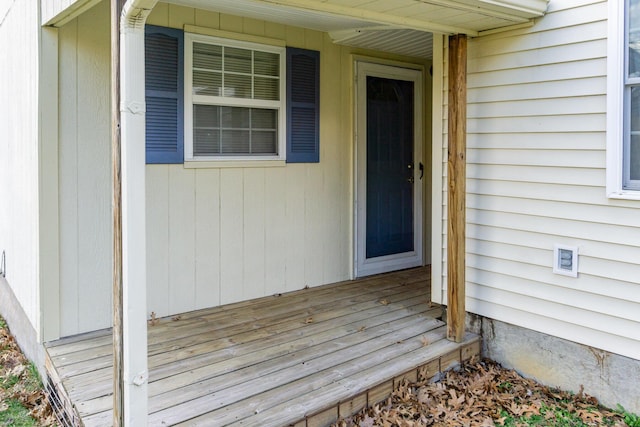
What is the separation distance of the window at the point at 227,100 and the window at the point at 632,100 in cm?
256

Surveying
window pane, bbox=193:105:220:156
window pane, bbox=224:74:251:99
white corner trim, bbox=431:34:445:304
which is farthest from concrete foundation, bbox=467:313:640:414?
window pane, bbox=224:74:251:99

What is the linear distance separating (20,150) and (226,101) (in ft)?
5.41

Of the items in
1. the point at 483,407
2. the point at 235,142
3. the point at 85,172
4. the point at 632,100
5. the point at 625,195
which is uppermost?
A: the point at 632,100

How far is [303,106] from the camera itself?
468cm

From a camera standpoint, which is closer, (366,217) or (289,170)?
(289,170)

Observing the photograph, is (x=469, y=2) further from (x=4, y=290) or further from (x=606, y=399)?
(x=4, y=290)

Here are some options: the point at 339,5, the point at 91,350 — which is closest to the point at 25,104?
the point at 91,350

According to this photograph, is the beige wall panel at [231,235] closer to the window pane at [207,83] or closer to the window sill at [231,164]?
the window sill at [231,164]

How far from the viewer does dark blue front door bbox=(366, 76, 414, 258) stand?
5293 millimetres

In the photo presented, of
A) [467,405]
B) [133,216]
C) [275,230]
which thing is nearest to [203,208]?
[275,230]

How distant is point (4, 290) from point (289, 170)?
3021 millimetres

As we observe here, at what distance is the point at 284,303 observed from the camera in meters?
4.42

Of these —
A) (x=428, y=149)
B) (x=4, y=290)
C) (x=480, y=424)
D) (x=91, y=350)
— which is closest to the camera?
(x=480, y=424)

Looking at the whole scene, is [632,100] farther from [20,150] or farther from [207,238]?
[20,150]
